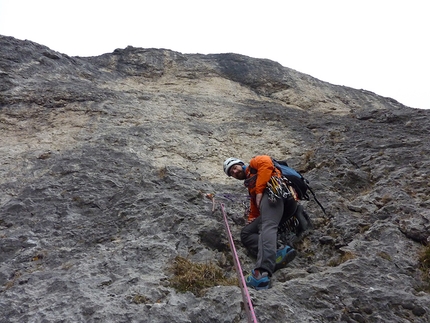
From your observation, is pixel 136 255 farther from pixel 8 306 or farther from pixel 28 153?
pixel 28 153

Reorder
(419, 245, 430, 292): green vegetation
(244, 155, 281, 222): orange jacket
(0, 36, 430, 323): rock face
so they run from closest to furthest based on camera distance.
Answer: (0, 36, 430, 323): rock face → (419, 245, 430, 292): green vegetation → (244, 155, 281, 222): orange jacket

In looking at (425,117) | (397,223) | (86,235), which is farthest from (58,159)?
(425,117)

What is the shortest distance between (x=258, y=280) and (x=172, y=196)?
8.85 ft

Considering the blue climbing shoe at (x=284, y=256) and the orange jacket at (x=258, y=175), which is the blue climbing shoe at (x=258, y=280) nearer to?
the blue climbing shoe at (x=284, y=256)

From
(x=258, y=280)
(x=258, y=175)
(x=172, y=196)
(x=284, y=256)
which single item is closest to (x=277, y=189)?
(x=258, y=175)

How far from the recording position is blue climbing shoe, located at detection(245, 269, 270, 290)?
5.03 m

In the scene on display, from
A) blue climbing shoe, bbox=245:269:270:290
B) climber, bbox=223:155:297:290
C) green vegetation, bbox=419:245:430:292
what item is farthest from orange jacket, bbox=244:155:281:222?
green vegetation, bbox=419:245:430:292

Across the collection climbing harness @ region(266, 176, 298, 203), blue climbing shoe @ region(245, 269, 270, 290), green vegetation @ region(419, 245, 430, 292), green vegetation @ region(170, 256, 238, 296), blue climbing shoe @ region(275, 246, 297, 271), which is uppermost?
climbing harness @ region(266, 176, 298, 203)

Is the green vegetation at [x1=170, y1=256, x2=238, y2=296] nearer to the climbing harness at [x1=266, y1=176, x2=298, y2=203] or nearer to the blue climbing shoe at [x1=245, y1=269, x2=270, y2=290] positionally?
the blue climbing shoe at [x1=245, y1=269, x2=270, y2=290]

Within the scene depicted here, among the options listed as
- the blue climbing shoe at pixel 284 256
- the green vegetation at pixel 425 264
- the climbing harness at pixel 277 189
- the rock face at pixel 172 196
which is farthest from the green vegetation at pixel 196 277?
the green vegetation at pixel 425 264

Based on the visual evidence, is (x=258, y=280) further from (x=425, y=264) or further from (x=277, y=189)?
(x=425, y=264)

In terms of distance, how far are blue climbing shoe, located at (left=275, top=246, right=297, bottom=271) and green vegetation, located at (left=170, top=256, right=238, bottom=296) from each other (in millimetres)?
715

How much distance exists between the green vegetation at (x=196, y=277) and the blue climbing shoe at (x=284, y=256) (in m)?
0.71

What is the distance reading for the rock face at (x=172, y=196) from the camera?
4633 millimetres
